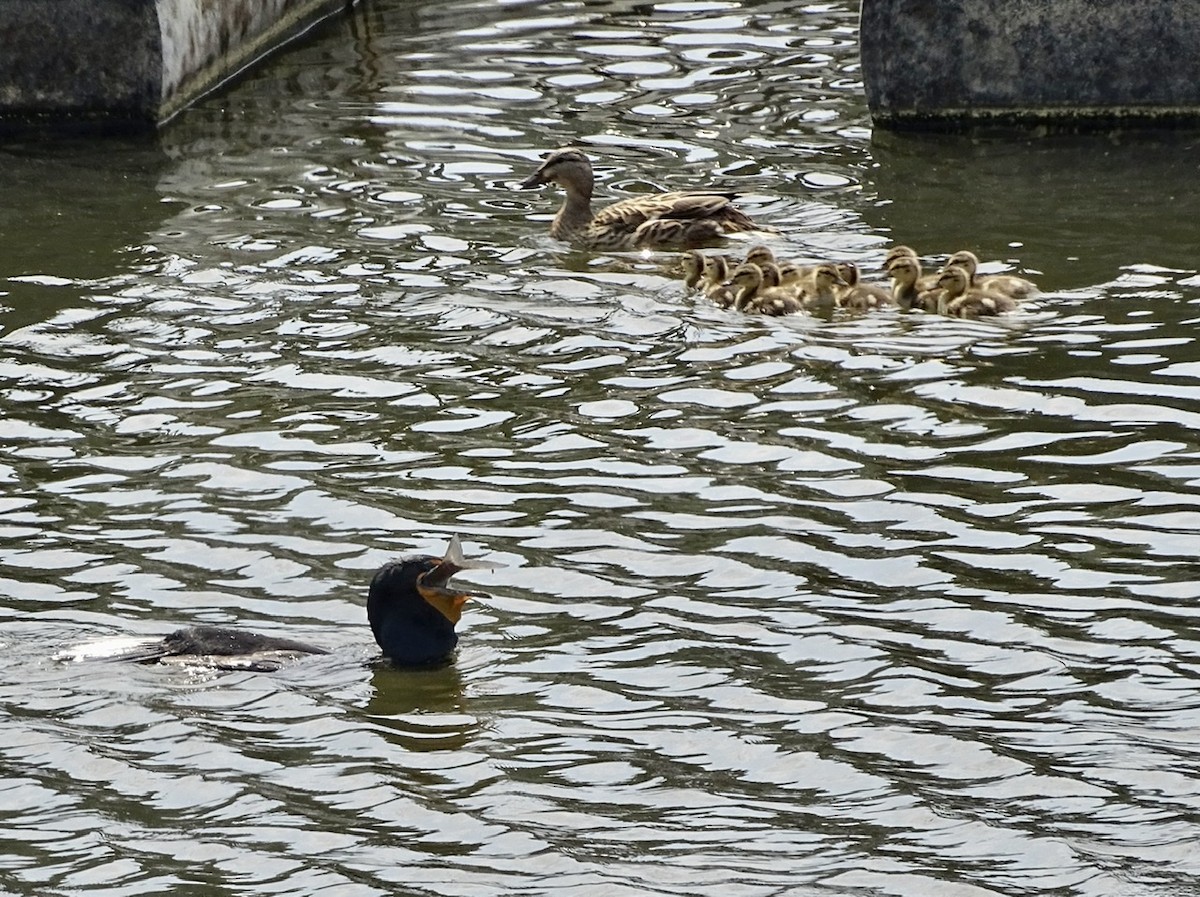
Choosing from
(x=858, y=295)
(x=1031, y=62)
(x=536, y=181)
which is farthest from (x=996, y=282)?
(x=1031, y=62)

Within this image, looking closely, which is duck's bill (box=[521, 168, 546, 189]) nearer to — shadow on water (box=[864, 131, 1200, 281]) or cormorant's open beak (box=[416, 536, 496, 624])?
shadow on water (box=[864, 131, 1200, 281])

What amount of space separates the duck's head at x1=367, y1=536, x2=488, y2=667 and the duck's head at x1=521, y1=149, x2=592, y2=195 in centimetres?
574

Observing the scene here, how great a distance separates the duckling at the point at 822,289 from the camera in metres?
11.0

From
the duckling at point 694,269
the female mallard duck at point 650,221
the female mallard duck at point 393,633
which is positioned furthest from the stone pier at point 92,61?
the female mallard duck at point 393,633

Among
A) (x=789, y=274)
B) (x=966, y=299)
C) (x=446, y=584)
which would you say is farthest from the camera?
(x=789, y=274)

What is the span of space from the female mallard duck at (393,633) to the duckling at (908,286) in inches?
158

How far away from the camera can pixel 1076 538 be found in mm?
7938

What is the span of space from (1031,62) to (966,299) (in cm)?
422

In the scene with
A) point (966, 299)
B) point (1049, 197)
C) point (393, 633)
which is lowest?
point (393, 633)

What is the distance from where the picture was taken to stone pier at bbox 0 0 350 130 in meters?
15.0

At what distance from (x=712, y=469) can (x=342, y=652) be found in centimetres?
202

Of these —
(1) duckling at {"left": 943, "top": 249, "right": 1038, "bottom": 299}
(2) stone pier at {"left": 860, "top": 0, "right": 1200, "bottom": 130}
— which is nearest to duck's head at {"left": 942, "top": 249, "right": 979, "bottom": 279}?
(1) duckling at {"left": 943, "top": 249, "right": 1038, "bottom": 299}

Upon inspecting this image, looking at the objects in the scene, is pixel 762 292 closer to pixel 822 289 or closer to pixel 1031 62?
pixel 822 289

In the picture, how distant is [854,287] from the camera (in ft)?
36.0
